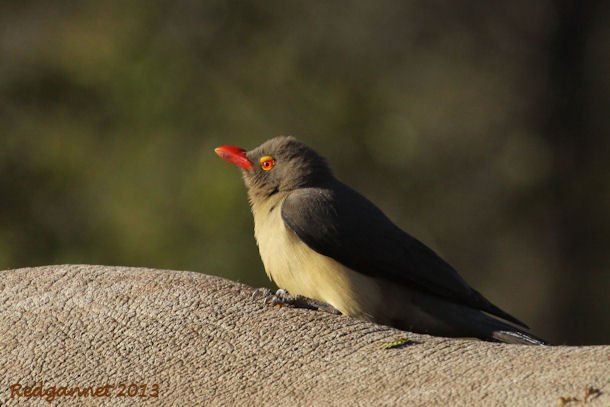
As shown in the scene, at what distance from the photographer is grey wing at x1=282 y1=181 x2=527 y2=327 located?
723 centimetres

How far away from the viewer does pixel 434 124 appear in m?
17.4

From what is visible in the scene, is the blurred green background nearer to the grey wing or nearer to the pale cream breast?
the grey wing

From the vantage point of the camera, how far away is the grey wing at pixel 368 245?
723cm

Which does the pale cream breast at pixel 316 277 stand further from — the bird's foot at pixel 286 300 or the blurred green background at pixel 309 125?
the blurred green background at pixel 309 125

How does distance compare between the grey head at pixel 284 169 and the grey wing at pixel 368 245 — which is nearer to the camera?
the grey wing at pixel 368 245

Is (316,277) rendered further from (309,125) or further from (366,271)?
(309,125)

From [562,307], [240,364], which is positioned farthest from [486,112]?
[240,364]

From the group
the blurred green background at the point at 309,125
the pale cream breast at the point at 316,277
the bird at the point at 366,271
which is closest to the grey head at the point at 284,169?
the bird at the point at 366,271

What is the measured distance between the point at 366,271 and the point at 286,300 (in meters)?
1.20

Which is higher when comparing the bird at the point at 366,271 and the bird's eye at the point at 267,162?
the bird's eye at the point at 267,162

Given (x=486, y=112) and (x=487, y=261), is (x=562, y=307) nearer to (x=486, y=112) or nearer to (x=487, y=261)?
(x=487, y=261)

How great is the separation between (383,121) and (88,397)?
12.9 meters

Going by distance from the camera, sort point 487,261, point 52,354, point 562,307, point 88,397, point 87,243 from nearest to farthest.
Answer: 1. point 88,397
2. point 52,354
3. point 562,307
4. point 487,261
5. point 87,243

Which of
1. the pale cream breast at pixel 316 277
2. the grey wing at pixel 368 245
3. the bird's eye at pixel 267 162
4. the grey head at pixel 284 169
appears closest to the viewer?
the pale cream breast at pixel 316 277
